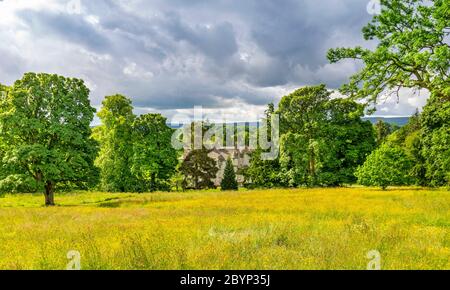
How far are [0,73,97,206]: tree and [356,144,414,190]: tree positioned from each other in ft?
101

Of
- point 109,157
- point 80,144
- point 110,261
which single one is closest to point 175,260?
point 110,261

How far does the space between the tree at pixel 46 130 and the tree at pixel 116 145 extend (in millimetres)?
16780

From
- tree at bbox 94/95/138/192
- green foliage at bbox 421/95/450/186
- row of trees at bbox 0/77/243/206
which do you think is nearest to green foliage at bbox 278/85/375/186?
green foliage at bbox 421/95/450/186

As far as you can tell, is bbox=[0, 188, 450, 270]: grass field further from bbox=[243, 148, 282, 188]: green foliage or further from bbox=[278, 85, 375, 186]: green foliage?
bbox=[243, 148, 282, 188]: green foliage

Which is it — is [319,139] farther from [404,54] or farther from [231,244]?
[231,244]

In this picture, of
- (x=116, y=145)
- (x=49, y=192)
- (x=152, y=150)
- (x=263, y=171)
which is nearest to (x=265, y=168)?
(x=263, y=171)

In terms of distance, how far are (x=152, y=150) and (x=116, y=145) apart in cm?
491

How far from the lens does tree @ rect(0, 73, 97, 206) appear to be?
27469 millimetres

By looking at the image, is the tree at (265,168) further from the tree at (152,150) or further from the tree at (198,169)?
the tree at (152,150)

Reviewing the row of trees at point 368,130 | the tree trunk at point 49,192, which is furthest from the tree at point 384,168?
the tree trunk at point 49,192

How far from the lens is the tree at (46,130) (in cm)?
2747

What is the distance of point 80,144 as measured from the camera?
29875 millimetres
